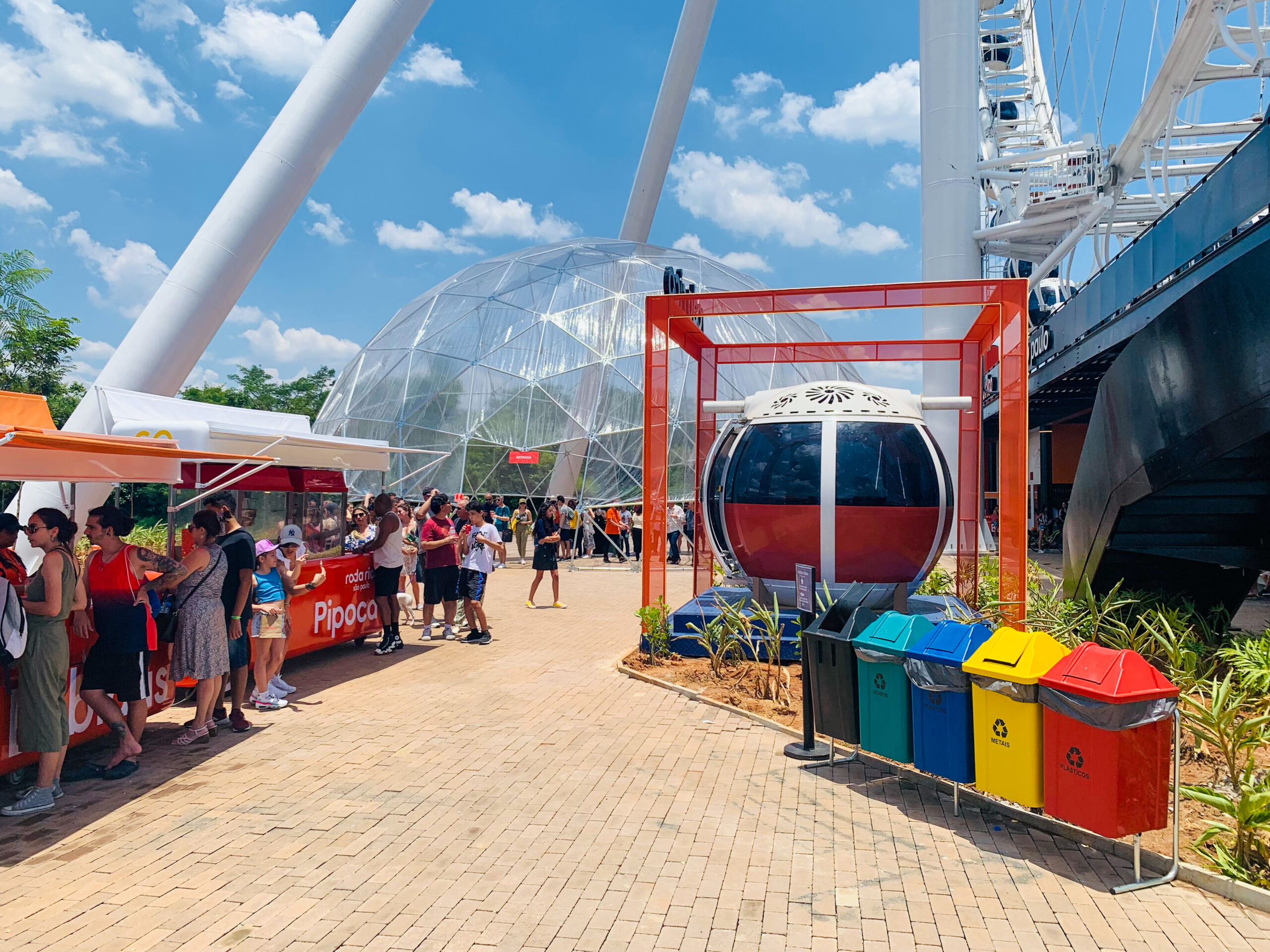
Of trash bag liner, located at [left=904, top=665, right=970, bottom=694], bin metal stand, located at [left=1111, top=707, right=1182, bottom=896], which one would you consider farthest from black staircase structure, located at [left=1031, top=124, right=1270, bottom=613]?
trash bag liner, located at [left=904, top=665, right=970, bottom=694]

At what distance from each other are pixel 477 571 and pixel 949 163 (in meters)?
22.9

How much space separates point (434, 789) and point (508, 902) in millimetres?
1652

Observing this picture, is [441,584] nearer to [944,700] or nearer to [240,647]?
[240,647]

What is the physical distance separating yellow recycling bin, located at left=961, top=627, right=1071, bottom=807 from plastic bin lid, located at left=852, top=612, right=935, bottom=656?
47 centimetres

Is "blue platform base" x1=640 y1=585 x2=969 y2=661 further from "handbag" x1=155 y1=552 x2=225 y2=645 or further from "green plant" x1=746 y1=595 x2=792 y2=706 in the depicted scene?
"handbag" x1=155 y1=552 x2=225 y2=645

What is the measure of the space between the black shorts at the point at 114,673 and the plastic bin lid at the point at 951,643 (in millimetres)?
5175

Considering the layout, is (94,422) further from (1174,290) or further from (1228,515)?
(1174,290)

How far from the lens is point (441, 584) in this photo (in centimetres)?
1091

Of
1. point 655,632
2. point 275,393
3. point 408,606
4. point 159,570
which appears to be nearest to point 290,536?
point 159,570

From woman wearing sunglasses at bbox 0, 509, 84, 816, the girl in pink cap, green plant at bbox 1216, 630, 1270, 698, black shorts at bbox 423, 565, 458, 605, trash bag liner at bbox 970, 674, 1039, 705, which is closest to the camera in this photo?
trash bag liner at bbox 970, 674, 1039, 705

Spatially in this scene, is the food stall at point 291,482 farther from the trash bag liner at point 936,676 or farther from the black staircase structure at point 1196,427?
the black staircase structure at point 1196,427

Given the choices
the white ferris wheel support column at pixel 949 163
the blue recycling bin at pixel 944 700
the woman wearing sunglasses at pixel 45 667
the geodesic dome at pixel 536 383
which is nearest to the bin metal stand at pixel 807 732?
the blue recycling bin at pixel 944 700

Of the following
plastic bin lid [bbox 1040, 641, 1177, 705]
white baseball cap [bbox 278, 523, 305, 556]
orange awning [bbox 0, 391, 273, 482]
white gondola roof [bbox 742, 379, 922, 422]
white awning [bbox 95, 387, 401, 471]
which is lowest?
plastic bin lid [bbox 1040, 641, 1177, 705]

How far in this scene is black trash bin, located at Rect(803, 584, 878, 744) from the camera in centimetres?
570
